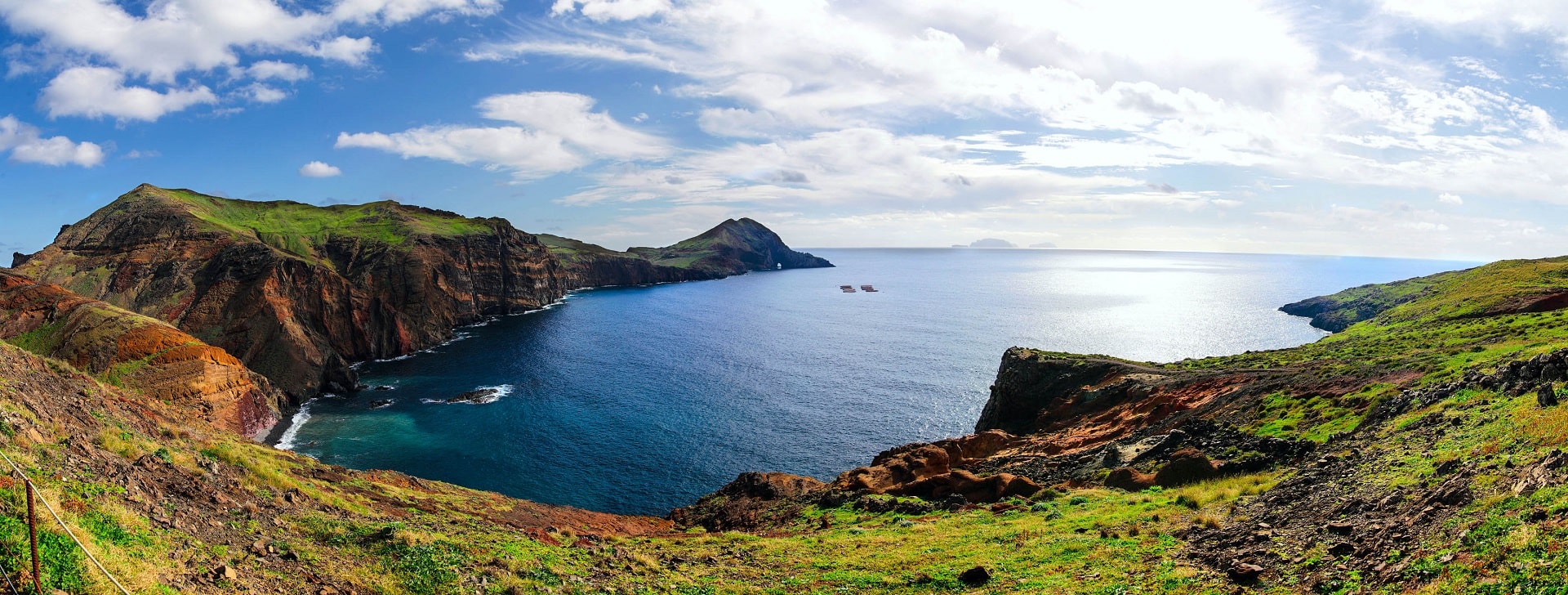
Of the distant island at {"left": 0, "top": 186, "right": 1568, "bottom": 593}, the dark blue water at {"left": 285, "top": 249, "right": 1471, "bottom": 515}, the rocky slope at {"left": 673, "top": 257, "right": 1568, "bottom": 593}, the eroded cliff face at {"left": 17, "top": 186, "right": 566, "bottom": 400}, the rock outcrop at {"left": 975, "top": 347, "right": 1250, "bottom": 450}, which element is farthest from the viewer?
the eroded cliff face at {"left": 17, "top": 186, "right": 566, "bottom": 400}

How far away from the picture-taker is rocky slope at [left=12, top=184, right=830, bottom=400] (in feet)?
294

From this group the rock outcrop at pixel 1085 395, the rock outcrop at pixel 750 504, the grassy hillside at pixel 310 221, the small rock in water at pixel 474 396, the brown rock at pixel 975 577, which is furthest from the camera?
the grassy hillside at pixel 310 221

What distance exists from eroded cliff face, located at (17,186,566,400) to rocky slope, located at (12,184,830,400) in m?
0.20

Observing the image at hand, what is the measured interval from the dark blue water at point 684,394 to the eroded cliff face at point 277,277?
744cm

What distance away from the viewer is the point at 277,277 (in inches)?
3885

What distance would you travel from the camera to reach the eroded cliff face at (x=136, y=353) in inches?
2467

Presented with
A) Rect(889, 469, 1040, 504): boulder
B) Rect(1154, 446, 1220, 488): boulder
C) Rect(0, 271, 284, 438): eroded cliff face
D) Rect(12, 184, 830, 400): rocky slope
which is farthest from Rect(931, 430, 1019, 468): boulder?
Rect(12, 184, 830, 400): rocky slope

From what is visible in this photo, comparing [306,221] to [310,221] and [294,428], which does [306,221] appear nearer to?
[310,221]

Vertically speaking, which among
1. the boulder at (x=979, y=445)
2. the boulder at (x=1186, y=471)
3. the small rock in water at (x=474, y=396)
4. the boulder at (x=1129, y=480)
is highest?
the boulder at (x=1186, y=471)

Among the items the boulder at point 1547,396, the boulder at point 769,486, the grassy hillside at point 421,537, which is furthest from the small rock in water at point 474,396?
the boulder at point 1547,396

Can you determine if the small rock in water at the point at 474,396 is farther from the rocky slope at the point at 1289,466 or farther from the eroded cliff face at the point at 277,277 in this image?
the rocky slope at the point at 1289,466

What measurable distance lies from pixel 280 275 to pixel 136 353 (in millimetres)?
38405

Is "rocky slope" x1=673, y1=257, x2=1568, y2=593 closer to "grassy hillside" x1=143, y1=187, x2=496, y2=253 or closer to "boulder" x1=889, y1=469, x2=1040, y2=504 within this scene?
"boulder" x1=889, y1=469, x2=1040, y2=504

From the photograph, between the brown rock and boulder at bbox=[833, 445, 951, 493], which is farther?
boulder at bbox=[833, 445, 951, 493]
